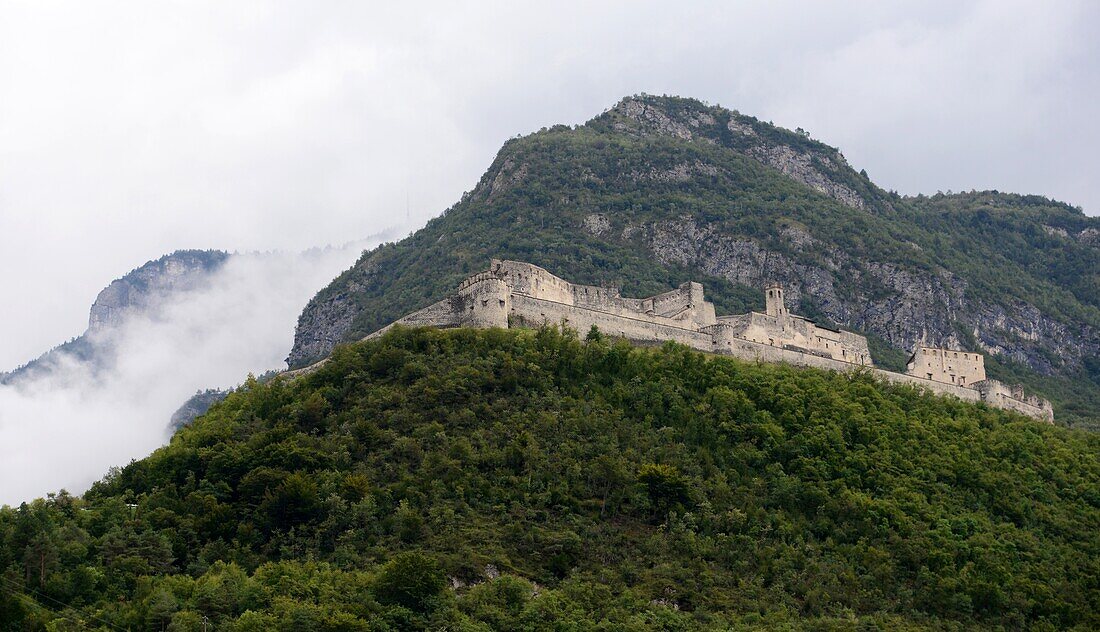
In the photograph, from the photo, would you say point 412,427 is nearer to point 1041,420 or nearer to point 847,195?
point 1041,420

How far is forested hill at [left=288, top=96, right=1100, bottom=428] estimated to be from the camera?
353 ft

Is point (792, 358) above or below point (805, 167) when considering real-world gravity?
below

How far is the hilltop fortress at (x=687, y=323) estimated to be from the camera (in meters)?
62.5

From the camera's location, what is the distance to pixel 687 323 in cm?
6844

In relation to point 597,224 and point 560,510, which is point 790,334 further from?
point 597,224

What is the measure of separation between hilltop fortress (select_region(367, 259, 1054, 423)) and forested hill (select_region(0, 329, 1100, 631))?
2.85 m

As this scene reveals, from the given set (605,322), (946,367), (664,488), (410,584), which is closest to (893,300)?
(946,367)

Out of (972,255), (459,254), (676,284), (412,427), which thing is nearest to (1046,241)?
(972,255)

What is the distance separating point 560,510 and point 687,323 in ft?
66.3

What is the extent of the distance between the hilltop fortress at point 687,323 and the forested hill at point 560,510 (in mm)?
2853

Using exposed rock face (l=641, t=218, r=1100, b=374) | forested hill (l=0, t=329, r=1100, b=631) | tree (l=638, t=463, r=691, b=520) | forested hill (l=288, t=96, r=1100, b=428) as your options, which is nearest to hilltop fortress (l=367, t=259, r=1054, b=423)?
forested hill (l=0, t=329, r=1100, b=631)

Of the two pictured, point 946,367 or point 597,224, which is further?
point 597,224

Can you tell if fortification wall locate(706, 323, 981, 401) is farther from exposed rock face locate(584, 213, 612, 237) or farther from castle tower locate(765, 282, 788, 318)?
exposed rock face locate(584, 213, 612, 237)

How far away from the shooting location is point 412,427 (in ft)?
177
